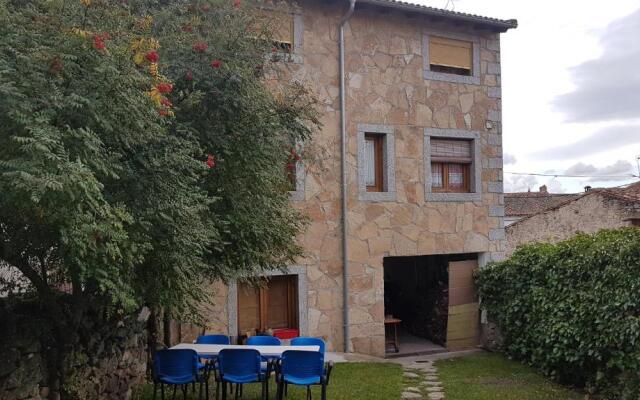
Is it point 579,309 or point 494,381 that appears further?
point 494,381

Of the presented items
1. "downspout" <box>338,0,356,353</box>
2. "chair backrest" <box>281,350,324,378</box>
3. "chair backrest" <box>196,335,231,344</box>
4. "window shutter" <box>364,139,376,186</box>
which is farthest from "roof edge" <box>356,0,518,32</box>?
"chair backrest" <box>281,350,324,378</box>

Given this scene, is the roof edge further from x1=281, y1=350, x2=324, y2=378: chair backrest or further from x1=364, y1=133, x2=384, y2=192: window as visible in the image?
x1=281, y1=350, x2=324, y2=378: chair backrest

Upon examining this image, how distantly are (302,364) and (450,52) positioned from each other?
812 cm

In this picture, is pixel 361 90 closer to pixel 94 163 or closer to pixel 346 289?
pixel 346 289

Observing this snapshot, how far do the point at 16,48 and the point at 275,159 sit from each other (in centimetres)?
298

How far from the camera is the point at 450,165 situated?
511 inches

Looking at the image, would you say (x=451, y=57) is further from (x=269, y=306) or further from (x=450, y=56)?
(x=269, y=306)

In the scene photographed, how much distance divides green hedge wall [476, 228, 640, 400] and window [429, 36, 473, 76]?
413cm

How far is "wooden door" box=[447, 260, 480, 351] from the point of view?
13.0 metres

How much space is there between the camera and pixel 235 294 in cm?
1101

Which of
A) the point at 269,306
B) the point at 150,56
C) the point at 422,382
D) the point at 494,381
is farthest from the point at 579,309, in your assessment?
the point at 150,56

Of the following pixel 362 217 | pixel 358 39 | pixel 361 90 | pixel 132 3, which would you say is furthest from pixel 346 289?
pixel 132 3

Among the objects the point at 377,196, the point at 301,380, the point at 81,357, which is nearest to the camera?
the point at 81,357

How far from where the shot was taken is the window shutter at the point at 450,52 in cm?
1270
